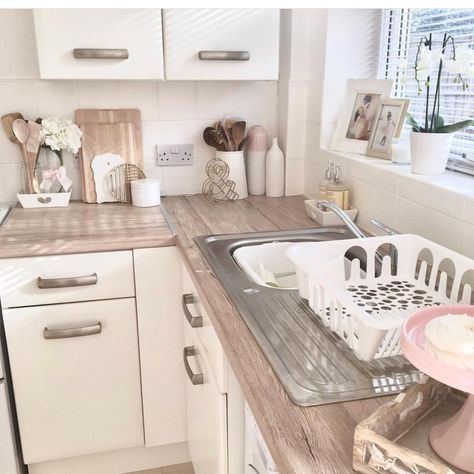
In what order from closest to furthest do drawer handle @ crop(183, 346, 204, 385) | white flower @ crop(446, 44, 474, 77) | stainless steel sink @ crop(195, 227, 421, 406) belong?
1. stainless steel sink @ crop(195, 227, 421, 406)
2. white flower @ crop(446, 44, 474, 77)
3. drawer handle @ crop(183, 346, 204, 385)

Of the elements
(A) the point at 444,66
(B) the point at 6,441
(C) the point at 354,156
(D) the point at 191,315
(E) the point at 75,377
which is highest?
(A) the point at 444,66

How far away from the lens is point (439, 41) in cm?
180

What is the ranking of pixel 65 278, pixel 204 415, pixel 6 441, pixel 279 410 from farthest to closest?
1. pixel 6 441
2. pixel 65 278
3. pixel 204 415
4. pixel 279 410

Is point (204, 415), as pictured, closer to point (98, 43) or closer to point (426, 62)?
point (426, 62)

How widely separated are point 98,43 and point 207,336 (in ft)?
3.56

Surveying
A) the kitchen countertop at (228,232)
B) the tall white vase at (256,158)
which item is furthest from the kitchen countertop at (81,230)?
the tall white vase at (256,158)

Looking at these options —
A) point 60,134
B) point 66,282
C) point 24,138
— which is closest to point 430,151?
point 66,282

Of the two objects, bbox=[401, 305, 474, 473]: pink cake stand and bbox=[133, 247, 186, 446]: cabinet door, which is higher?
bbox=[401, 305, 474, 473]: pink cake stand

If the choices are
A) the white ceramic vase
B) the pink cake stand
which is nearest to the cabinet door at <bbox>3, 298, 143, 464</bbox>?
the white ceramic vase

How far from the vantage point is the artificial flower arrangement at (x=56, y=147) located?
205 cm

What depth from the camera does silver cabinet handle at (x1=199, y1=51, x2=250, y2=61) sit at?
6.28 ft

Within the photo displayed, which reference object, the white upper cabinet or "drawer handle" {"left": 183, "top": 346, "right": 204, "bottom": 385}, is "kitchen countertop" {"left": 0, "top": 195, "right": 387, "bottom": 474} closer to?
"drawer handle" {"left": 183, "top": 346, "right": 204, "bottom": 385}

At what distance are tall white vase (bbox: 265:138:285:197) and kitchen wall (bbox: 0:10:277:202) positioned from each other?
16 centimetres

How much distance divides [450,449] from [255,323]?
0.49 meters
